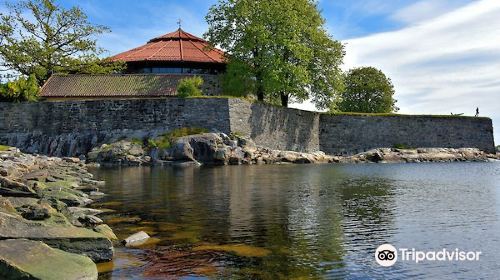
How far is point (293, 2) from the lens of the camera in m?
55.1

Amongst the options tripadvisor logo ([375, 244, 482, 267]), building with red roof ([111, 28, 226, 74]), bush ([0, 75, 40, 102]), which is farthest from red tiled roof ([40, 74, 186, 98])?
tripadvisor logo ([375, 244, 482, 267])

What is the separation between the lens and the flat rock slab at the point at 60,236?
9109 mm

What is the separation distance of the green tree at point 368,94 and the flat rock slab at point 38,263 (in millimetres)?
75028

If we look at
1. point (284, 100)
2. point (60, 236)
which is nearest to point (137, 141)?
point (284, 100)

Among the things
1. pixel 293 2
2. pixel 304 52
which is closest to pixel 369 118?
pixel 304 52

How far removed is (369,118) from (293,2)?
17.4m

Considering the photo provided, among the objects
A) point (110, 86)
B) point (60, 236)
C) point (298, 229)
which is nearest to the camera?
point (60, 236)

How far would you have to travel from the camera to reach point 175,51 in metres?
61.6

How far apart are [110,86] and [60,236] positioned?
157 ft

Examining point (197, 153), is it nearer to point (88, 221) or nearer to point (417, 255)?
point (88, 221)

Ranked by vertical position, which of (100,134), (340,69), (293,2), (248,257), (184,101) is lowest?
(248,257)

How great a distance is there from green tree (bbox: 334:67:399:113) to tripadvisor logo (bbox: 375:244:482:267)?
71.2 metres

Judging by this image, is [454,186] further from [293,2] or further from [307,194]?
[293,2]

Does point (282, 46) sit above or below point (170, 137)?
above
